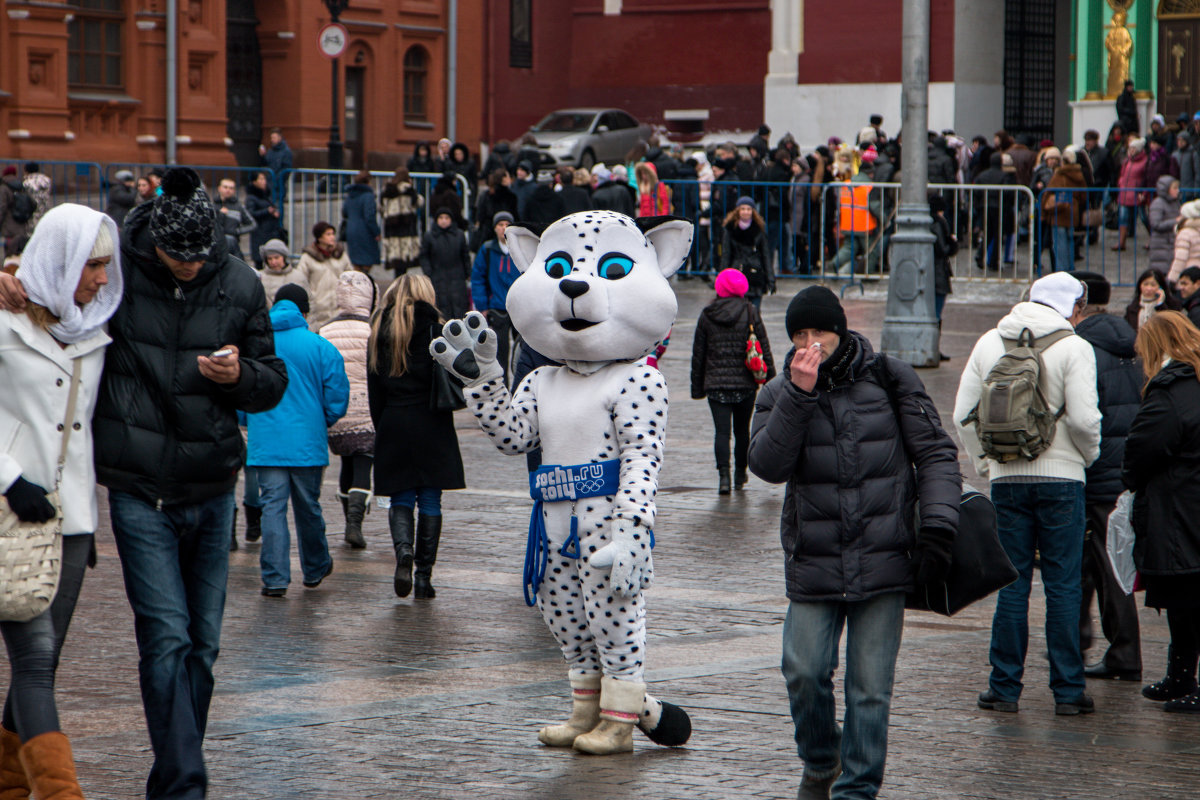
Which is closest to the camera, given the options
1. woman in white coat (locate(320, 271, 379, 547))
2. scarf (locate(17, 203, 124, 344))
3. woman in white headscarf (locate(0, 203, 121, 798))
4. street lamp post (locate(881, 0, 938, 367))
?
woman in white headscarf (locate(0, 203, 121, 798))

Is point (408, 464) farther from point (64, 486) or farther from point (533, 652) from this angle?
point (64, 486)

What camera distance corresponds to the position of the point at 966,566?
5.63m

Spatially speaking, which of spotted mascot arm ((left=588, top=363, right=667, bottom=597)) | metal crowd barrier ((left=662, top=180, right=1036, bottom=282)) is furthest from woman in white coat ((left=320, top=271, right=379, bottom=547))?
metal crowd barrier ((left=662, top=180, right=1036, bottom=282))

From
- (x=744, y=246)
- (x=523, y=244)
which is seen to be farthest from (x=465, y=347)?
(x=744, y=246)

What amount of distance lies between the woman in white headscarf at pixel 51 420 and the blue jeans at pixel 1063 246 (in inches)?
752

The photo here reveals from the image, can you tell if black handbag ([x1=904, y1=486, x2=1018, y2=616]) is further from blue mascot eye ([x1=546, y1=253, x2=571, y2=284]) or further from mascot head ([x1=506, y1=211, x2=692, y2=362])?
blue mascot eye ([x1=546, y1=253, x2=571, y2=284])

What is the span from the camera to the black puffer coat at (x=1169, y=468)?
720 cm

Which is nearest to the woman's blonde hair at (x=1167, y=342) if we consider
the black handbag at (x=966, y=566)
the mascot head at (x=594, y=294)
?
the black handbag at (x=966, y=566)

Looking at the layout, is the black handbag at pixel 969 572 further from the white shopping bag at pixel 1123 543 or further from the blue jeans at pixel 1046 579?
the white shopping bag at pixel 1123 543

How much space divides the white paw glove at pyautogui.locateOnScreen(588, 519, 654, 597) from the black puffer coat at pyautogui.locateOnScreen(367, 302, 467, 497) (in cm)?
322

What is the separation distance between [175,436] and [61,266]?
0.62 meters

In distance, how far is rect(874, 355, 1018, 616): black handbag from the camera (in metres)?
5.61

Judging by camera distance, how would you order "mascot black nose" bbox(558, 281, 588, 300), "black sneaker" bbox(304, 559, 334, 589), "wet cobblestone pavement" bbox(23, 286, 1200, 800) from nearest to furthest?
1. "wet cobblestone pavement" bbox(23, 286, 1200, 800)
2. "mascot black nose" bbox(558, 281, 588, 300)
3. "black sneaker" bbox(304, 559, 334, 589)

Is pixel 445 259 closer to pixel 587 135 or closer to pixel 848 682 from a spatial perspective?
pixel 848 682
